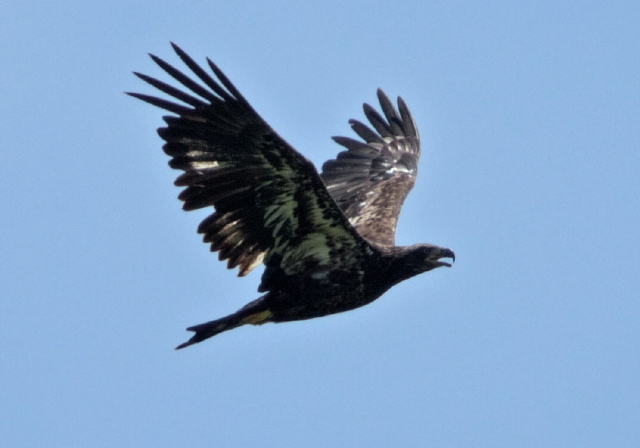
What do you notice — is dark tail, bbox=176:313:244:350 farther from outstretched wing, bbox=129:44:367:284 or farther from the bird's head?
the bird's head

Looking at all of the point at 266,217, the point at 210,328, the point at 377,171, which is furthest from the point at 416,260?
the point at 377,171

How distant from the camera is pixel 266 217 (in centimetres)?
1209

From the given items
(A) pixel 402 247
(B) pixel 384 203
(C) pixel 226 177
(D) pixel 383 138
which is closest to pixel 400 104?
(D) pixel 383 138

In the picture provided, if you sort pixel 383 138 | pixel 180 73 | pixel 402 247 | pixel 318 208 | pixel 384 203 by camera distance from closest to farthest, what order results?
pixel 180 73 → pixel 318 208 → pixel 402 247 → pixel 384 203 → pixel 383 138

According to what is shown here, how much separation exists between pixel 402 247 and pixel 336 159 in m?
3.19

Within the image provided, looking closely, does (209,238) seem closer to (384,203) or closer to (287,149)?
(287,149)

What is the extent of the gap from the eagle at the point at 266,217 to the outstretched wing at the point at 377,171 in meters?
0.73

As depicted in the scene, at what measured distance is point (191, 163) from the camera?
11.7 m

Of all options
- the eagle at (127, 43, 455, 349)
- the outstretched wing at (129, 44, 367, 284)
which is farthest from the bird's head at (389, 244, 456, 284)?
the outstretched wing at (129, 44, 367, 284)

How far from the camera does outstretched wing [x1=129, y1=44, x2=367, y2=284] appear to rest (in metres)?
11.4

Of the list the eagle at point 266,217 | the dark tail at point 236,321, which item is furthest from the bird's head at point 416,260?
the dark tail at point 236,321

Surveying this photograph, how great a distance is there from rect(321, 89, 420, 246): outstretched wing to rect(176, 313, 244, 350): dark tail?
2.23 m

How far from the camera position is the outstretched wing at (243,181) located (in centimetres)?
1135

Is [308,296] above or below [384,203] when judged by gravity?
below
